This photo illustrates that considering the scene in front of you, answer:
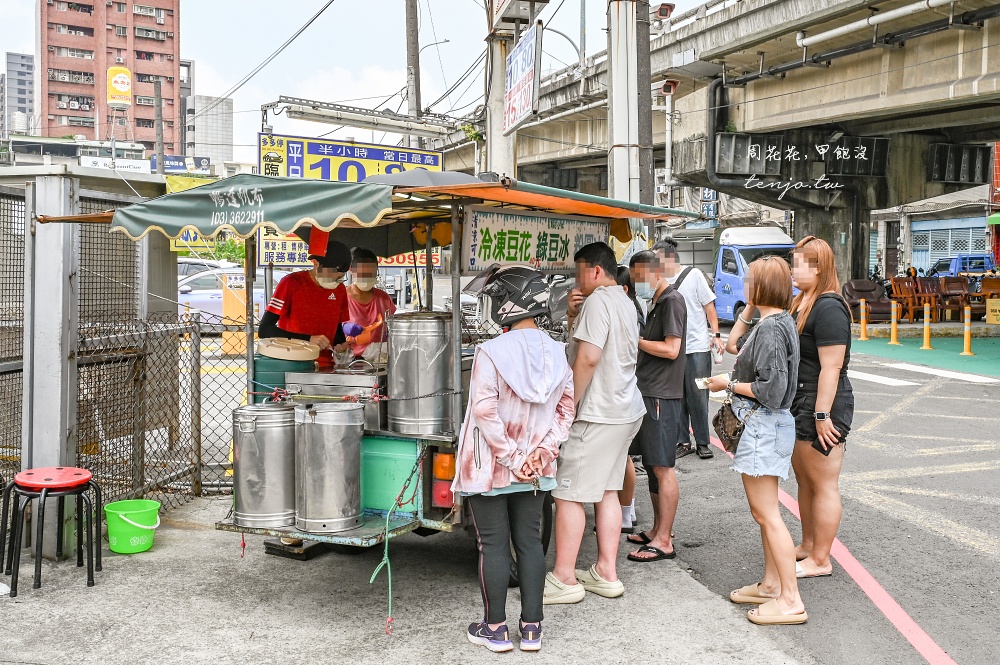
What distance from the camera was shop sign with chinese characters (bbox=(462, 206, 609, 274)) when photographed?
4.73 meters

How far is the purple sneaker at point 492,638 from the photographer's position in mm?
3982

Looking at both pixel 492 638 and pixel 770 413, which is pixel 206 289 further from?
pixel 770 413

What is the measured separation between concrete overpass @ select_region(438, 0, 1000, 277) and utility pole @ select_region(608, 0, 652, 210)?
9.49m

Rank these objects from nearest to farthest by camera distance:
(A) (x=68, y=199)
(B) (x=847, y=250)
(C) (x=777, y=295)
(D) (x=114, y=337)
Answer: (C) (x=777, y=295), (A) (x=68, y=199), (D) (x=114, y=337), (B) (x=847, y=250)


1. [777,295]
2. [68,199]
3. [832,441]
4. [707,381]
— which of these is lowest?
[832,441]

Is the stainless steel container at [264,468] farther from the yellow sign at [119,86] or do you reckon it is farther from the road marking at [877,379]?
the yellow sign at [119,86]

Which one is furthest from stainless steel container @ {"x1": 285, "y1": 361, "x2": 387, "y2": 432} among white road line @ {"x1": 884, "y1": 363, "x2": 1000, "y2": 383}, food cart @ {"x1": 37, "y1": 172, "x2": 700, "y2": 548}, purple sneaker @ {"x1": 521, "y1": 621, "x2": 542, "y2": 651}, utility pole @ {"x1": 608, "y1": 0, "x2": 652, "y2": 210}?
white road line @ {"x1": 884, "y1": 363, "x2": 1000, "y2": 383}

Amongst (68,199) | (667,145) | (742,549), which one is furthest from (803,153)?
(68,199)

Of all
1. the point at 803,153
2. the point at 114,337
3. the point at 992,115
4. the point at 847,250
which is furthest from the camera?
the point at 847,250

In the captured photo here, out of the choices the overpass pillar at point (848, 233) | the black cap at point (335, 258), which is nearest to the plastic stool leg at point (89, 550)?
the black cap at point (335, 258)

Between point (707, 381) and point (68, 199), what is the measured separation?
12.8 feet

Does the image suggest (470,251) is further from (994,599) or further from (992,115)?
(992,115)

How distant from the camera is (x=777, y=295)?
4430mm

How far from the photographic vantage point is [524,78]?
29.8ft
